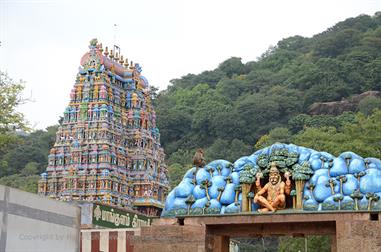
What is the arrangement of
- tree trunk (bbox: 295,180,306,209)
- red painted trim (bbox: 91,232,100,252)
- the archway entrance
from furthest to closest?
red painted trim (bbox: 91,232,100,252)
tree trunk (bbox: 295,180,306,209)
the archway entrance

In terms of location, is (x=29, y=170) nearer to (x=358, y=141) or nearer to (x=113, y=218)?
(x=113, y=218)

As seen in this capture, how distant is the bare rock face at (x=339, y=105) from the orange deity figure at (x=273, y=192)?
6475 cm

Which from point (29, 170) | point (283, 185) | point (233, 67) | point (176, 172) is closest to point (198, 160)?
point (283, 185)

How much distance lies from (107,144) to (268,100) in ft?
135

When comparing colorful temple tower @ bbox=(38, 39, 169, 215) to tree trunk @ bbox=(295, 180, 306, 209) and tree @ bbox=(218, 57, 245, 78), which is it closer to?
tree trunk @ bbox=(295, 180, 306, 209)

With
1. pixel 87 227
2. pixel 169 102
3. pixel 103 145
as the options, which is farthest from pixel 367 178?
pixel 169 102

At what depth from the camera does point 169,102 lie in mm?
96500

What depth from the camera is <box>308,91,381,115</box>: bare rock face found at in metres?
80.6

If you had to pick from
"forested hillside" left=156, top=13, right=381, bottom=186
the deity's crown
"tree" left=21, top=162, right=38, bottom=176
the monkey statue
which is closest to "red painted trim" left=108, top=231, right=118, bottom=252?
the monkey statue

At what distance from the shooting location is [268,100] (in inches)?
3435

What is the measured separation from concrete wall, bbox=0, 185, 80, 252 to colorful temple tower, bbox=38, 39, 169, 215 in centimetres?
3861

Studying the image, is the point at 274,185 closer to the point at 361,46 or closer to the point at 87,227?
the point at 87,227

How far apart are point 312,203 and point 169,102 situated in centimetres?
8041

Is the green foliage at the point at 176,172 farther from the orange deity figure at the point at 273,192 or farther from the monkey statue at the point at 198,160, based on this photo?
the orange deity figure at the point at 273,192
